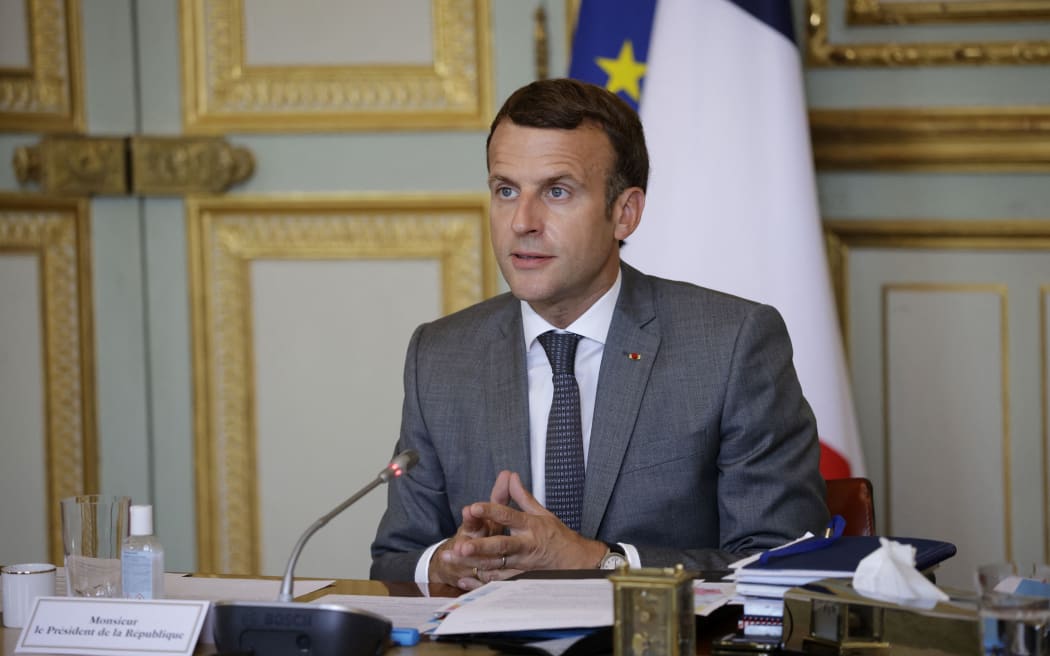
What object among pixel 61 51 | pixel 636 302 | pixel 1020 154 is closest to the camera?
pixel 636 302

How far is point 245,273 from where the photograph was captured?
379 cm

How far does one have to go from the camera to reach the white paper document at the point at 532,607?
154 centimetres

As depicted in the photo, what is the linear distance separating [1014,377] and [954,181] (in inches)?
21.7

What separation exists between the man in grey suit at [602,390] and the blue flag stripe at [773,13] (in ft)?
3.41

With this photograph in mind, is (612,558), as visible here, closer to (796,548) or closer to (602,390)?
(602,390)

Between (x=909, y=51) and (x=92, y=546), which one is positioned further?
(x=909, y=51)

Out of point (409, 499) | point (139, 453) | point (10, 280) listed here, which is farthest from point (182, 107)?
point (409, 499)

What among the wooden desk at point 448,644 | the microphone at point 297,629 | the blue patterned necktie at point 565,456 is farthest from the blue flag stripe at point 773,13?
the microphone at point 297,629

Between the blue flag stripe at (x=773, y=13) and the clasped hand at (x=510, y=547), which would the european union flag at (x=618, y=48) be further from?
the clasped hand at (x=510, y=547)

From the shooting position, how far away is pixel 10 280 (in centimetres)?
367

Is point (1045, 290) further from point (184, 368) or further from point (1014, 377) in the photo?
point (184, 368)

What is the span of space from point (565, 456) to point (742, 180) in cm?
124

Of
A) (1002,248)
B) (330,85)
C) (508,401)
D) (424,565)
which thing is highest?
(330,85)

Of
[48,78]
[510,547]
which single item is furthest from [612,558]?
[48,78]
